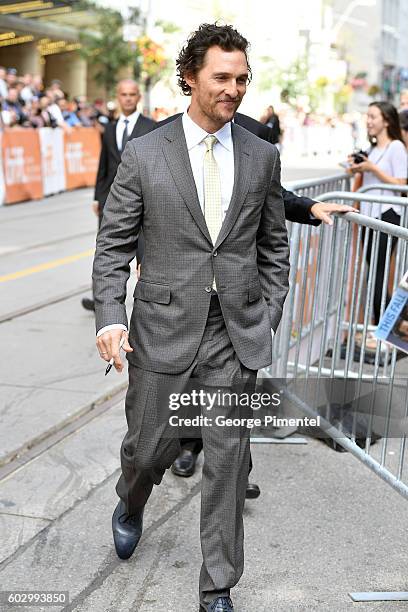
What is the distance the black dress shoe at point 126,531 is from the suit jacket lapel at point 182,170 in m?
1.21

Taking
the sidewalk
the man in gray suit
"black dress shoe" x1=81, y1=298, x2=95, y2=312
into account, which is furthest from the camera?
the man in gray suit

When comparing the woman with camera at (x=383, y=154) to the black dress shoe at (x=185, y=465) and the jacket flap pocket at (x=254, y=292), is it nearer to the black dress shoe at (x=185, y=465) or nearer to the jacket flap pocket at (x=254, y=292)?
the black dress shoe at (x=185, y=465)

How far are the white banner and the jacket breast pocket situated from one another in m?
16.2

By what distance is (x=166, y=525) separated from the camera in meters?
4.28

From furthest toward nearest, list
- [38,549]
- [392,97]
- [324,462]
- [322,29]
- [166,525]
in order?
[392,97]
[322,29]
[324,462]
[166,525]
[38,549]

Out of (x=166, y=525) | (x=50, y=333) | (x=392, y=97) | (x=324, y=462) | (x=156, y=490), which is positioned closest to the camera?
(x=166, y=525)

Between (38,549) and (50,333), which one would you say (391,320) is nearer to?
(38,549)

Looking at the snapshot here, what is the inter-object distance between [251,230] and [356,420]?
1424mm

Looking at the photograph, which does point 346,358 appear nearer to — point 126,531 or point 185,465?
point 185,465

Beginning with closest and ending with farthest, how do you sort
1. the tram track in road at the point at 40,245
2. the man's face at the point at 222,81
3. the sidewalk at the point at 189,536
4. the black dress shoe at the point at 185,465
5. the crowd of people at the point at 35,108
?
the man's face at the point at 222,81
the sidewalk at the point at 189,536
the black dress shoe at the point at 185,465
the tram track in road at the point at 40,245
the crowd of people at the point at 35,108

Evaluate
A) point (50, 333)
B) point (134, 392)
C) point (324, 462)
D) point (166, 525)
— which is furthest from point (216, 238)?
point (50, 333)

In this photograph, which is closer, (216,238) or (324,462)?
(216,238)

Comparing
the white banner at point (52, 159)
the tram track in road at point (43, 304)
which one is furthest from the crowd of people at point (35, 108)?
the tram track in road at point (43, 304)

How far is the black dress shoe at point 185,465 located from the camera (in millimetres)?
4844
